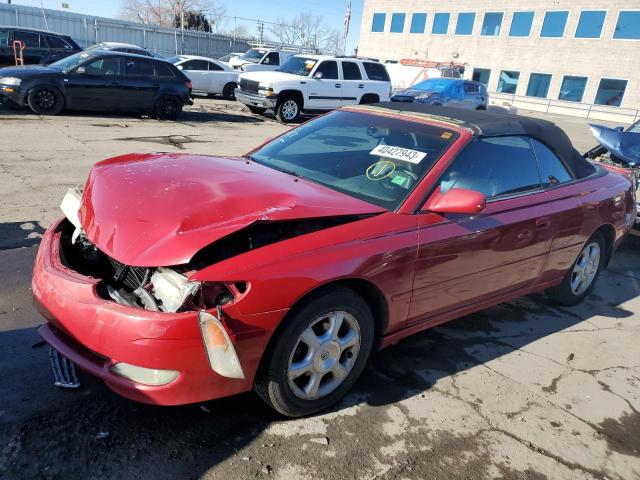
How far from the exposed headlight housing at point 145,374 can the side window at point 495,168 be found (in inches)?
78.4

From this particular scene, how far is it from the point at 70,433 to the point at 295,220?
5.02 feet

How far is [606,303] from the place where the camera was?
5066 mm

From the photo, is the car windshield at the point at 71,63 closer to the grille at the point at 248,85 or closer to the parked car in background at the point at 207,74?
the grille at the point at 248,85

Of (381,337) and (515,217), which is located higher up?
(515,217)

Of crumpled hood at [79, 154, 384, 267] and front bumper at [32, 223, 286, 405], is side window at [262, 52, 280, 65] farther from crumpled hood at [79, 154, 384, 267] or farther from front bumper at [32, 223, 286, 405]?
front bumper at [32, 223, 286, 405]

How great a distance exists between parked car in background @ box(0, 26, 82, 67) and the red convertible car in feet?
49.5

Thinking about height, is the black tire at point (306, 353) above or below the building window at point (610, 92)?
below

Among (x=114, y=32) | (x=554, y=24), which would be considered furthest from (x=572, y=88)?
(x=114, y=32)

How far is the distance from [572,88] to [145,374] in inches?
1604

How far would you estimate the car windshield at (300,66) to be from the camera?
15.4 metres

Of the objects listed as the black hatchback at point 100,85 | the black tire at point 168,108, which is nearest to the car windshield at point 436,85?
the black hatchback at point 100,85

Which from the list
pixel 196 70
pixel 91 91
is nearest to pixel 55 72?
pixel 91 91

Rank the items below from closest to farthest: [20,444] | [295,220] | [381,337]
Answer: [20,444] < [295,220] < [381,337]

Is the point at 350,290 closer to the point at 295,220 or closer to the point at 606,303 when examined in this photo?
the point at 295,220
